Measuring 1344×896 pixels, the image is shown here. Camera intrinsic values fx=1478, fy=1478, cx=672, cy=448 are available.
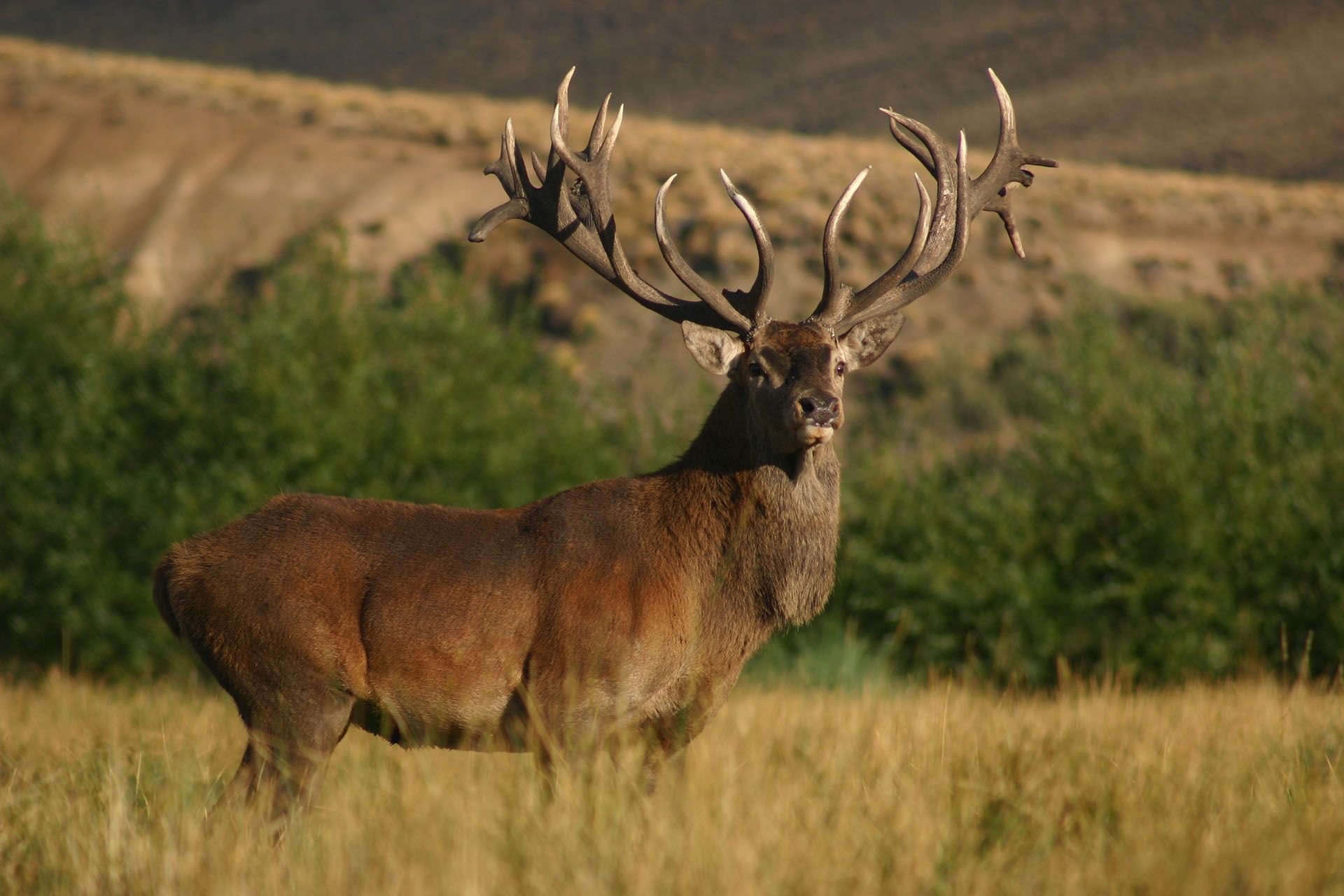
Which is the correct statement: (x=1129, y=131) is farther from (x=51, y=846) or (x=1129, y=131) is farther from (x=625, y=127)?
(x=51, y=846)

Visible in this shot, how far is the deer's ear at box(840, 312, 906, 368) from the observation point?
282 inches

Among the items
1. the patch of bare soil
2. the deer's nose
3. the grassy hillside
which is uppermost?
the grassy hillside

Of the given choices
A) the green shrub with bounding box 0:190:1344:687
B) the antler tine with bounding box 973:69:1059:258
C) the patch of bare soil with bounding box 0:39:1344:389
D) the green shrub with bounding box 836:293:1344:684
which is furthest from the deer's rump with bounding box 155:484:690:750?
the patch of bare soil with bounding box 0:39:1344:389

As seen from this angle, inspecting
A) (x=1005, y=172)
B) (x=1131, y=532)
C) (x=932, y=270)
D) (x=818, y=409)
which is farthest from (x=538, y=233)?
(x=818, y=409)

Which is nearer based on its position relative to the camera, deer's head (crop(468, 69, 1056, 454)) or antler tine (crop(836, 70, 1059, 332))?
deer's head (crop(468, 69, 1056, 454))

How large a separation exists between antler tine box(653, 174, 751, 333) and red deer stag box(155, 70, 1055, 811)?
21 millimetres

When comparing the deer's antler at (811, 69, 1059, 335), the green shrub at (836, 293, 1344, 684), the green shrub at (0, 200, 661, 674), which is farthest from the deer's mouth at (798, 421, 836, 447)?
the green shrub at (0, 200, 661, 674)

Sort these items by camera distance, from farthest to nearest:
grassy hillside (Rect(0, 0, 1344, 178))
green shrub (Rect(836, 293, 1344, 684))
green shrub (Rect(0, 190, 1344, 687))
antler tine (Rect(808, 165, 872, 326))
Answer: grassy hillside (Rect(0, 0, 1344, 178)), green shrub (Rect(0, 190, 1344, 687)), green shrub (Rect(836, 293, 1344, 684)), antler tine (Rect(808, 165, 872, 326))

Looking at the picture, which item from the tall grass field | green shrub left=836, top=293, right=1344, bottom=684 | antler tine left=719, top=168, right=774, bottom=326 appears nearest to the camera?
antler tine left=719, top=168, right=774, bottom=326

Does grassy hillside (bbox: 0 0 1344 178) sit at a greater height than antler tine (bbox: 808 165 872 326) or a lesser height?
greater

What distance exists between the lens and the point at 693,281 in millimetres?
7020

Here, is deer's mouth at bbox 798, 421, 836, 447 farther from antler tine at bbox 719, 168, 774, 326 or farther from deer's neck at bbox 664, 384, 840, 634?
antler tine at bbox 719, 168, 774, 326

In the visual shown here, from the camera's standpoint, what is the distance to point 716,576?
6469mm

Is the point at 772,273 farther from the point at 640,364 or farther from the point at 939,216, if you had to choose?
the point at 640,364
